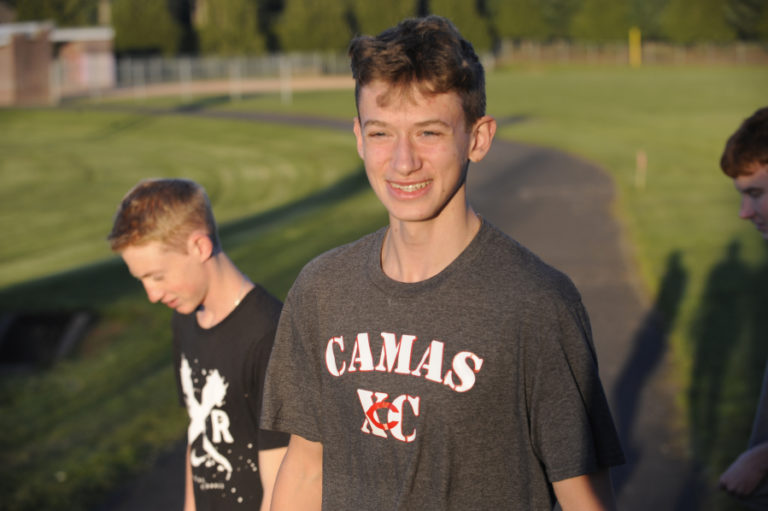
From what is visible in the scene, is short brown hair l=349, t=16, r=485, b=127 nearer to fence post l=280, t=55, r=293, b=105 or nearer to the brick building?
fence post l=280, t=55, r=293, b=105

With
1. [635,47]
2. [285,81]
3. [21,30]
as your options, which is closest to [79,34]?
[21,30]

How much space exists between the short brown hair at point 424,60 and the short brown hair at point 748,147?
125cm

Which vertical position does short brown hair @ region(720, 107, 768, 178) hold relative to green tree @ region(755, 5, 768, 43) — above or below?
below

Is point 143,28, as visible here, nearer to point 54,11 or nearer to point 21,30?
point 54,11

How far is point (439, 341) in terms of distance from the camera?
7.54ft

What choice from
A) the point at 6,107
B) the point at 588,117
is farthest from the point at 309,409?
the point at 6,107

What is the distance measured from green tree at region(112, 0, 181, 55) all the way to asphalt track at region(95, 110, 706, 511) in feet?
180

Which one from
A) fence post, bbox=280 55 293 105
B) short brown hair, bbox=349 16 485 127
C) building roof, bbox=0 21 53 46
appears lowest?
short brown hair, bbox=349 16 485 127

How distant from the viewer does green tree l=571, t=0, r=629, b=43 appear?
93500mm

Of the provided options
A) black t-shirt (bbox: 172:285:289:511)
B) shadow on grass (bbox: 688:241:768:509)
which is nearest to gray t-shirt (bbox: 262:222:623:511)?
black t-shirt (bbox: 172:285:289:511)

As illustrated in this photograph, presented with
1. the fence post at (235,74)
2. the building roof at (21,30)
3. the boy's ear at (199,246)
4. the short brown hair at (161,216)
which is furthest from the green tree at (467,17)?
the boy's ear at (199,246)

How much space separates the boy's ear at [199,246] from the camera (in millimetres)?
3371

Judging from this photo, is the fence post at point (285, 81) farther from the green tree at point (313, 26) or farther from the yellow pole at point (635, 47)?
the yellow pole at point (635, 47)

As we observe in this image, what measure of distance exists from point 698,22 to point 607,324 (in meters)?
87.8
